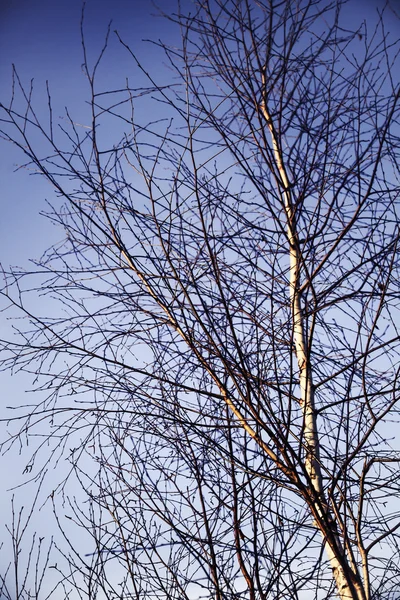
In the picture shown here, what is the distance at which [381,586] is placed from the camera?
2508 mm

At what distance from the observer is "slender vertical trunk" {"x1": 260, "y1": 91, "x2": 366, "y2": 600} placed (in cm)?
204

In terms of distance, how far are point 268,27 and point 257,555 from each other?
2.37 meters

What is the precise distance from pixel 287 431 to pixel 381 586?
97 cm

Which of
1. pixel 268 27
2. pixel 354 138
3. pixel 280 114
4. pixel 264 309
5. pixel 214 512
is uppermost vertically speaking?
pixel 268 27

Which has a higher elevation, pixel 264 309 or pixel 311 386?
pixel 264 309

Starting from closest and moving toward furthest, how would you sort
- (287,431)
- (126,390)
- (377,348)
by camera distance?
(287,431) < (377,348) < (126,390)

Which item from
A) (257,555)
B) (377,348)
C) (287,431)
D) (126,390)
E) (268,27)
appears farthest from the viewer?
(268,27)

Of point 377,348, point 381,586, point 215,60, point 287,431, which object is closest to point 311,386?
point 377,348

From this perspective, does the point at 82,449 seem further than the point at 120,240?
Yes

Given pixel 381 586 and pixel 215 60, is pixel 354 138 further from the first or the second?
pixel 381 586

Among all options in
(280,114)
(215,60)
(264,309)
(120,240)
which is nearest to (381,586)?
(264,309)

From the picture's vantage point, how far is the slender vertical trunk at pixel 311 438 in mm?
2044

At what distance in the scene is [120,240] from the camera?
2.64 meters

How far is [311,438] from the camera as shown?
8.10ft
